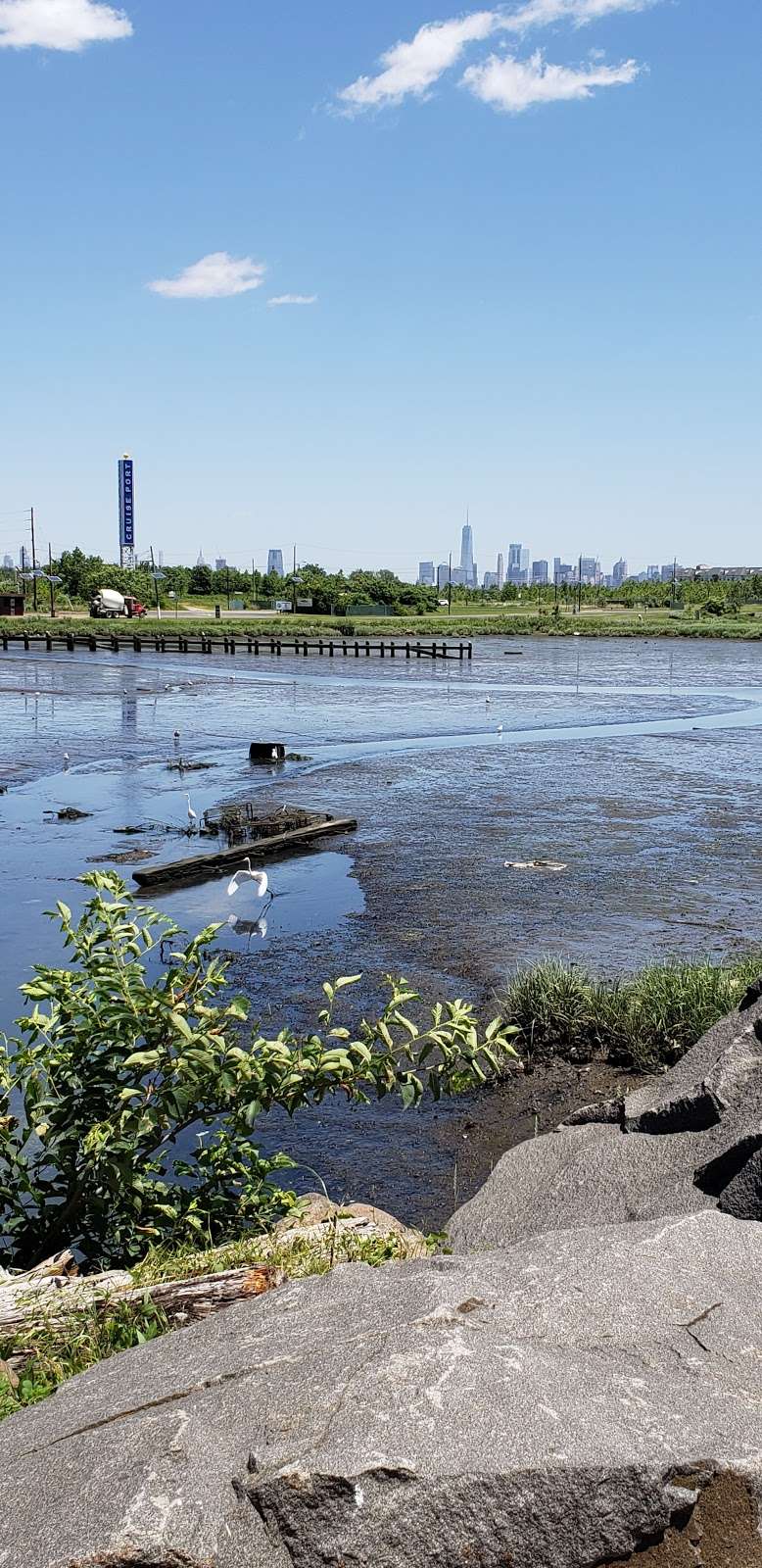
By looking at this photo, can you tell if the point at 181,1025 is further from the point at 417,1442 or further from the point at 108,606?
the point at 108,606

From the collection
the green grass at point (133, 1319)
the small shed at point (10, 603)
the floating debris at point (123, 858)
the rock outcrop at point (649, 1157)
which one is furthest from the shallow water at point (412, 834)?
the small shed at point (10, 603)

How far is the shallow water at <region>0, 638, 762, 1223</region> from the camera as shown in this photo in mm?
11367

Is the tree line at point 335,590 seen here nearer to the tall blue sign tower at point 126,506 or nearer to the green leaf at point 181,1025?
the tall blue sign tower at point 126,506

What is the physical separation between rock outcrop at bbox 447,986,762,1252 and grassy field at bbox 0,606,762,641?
79.6 metres

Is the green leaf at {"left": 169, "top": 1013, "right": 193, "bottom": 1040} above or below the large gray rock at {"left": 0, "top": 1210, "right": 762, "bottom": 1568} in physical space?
above

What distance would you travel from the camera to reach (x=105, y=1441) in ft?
9.57

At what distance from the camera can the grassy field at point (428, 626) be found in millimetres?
89875

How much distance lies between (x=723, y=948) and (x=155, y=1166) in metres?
7.84

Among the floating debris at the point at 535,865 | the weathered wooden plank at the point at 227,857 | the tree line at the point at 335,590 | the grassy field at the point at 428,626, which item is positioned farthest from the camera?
the tree line at the point at 335,590

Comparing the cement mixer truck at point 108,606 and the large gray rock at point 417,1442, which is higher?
the cement mixer truck at point 108,606

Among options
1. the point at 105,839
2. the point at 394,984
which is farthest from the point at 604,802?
the point at 394,984

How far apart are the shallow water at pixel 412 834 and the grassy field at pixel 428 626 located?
45333 millimetres

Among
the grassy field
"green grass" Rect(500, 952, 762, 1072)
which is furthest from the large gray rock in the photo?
the grassy field

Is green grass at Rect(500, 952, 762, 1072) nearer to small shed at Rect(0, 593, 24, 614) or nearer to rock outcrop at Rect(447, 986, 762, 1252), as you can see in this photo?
rock outcrop at Rect(447, 986, 762, 1252)
